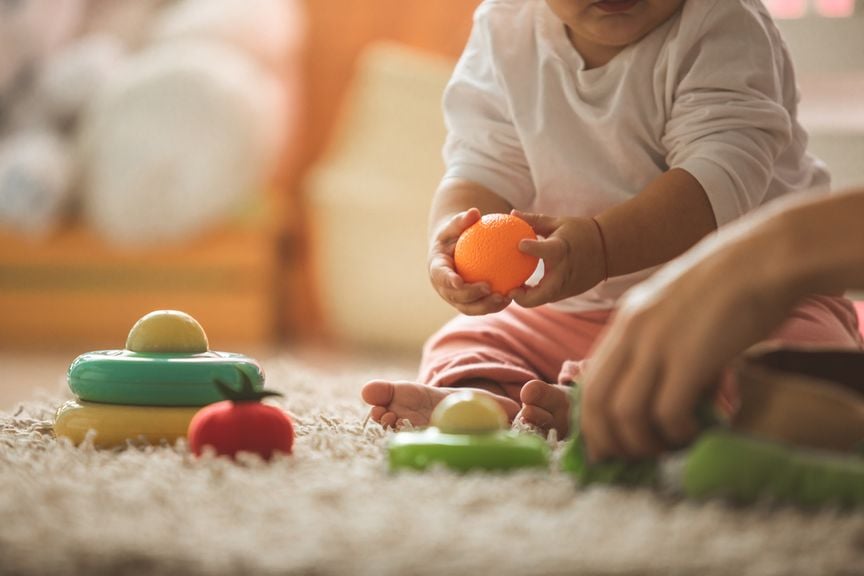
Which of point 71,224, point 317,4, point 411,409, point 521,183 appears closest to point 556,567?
point 411,409

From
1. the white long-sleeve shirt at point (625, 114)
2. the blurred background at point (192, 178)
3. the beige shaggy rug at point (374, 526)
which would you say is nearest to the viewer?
the beige shaggy rug at point (374, 526)

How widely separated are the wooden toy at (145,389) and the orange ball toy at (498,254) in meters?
0.21

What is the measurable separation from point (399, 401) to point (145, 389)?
22cm

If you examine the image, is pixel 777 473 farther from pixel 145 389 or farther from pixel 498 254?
pixel 145 389

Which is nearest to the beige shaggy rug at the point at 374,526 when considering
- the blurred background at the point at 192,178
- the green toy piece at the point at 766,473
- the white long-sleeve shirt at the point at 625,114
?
the green toy piece at the point at 766,473

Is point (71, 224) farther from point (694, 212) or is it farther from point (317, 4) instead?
point (694, 212)

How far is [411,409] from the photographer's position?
1.06m

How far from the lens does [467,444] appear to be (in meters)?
0.80

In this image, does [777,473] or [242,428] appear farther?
[242,428]

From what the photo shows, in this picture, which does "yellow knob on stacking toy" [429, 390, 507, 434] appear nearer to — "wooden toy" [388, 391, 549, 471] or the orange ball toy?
"wooden toy" [388, 391, 549, 471]

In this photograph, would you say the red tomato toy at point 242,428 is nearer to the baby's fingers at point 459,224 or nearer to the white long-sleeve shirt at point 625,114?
the baby's fingers at point 459,224

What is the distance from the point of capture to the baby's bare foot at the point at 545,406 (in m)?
1.02

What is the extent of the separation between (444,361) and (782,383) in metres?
0.52

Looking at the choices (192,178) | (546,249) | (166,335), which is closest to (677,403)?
(546,249)
